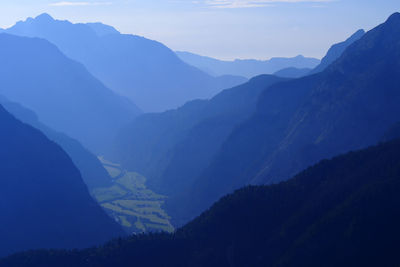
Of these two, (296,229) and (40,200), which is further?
(40,200)

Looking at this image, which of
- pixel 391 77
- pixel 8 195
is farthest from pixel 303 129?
pixel 8 195

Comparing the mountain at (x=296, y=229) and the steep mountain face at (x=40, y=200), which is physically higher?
the steep mountain face at (x=40, y=200)

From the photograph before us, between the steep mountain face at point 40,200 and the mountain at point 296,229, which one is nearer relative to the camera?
the mountain at point 296,229

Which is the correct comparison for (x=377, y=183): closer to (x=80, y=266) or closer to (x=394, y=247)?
(x=394, y=247)

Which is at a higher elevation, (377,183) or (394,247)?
(377,183)

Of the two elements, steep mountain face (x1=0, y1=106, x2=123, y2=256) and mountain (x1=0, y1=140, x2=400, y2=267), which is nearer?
mountain (x1=0, y1=140, x2=400, y2=267)
